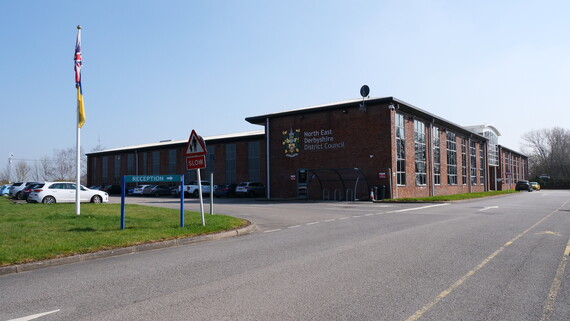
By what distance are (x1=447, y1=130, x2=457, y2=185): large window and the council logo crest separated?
682 inches

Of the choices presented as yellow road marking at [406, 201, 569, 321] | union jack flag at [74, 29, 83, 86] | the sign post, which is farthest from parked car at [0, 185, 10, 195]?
yellow road marking at [406, 201, 569, 321]

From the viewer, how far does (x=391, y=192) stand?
32812 millimetres

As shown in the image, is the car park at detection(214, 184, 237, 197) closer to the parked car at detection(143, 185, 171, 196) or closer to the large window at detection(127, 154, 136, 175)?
the parked car at detection(143, 185, 171, 196)

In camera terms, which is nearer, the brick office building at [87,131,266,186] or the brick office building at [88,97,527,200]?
the brick office building at [88,97,527,200]

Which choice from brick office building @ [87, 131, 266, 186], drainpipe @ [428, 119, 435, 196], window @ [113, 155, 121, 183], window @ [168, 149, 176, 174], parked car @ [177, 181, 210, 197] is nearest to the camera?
drainpipe @ [428, 119, 435, 196]

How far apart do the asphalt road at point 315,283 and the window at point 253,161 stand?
3574 cm

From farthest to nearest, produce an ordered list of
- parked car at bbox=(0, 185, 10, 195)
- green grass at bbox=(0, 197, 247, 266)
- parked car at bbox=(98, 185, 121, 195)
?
parked car at bbox=(98, 185, 121, 195)
parked car at bbox=(0, 185, 10, 195)
green grass at bbox=(0, 197, 247, 266)

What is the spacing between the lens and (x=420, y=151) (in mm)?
39156

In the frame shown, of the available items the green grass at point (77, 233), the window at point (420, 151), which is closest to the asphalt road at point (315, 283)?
the green grass at point (77, 233)

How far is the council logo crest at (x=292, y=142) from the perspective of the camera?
38.6 m

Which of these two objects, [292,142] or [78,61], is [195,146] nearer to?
[78,61]

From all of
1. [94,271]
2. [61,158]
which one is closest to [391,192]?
[94,271]

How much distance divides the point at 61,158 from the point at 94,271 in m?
88.2

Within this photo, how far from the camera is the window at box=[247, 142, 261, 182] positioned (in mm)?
46234
